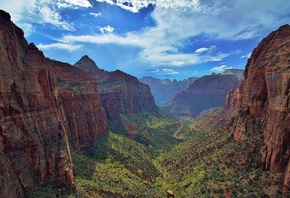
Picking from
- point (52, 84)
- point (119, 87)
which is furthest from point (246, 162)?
point (119, 87)

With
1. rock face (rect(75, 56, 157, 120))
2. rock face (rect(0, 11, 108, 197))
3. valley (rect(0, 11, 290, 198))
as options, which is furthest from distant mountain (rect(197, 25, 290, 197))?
rock face (rect(75, 56, 157, 120))

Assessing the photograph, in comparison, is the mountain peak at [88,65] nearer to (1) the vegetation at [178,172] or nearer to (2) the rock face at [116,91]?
(2) the rock face at [116,91]

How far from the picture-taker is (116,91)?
158m

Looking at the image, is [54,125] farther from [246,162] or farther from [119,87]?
[119,87]

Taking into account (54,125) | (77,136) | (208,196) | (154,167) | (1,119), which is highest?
(1,119)

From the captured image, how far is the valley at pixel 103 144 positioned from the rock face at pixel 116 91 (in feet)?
149

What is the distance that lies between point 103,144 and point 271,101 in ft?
213

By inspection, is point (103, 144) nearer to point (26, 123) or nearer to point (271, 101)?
point (26, 123)

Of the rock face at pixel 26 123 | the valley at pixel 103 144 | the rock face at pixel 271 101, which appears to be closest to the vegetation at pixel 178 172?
the valley at pixel 103 144

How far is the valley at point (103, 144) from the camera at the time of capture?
128 ft

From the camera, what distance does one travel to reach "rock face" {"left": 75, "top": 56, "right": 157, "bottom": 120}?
144500mm

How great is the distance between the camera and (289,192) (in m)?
37.7

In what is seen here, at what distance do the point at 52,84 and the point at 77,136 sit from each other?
2976 centimetres

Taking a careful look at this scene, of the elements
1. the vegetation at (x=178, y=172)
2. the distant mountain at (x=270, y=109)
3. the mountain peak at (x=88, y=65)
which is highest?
the mountain peak at (x=88, y=65)
